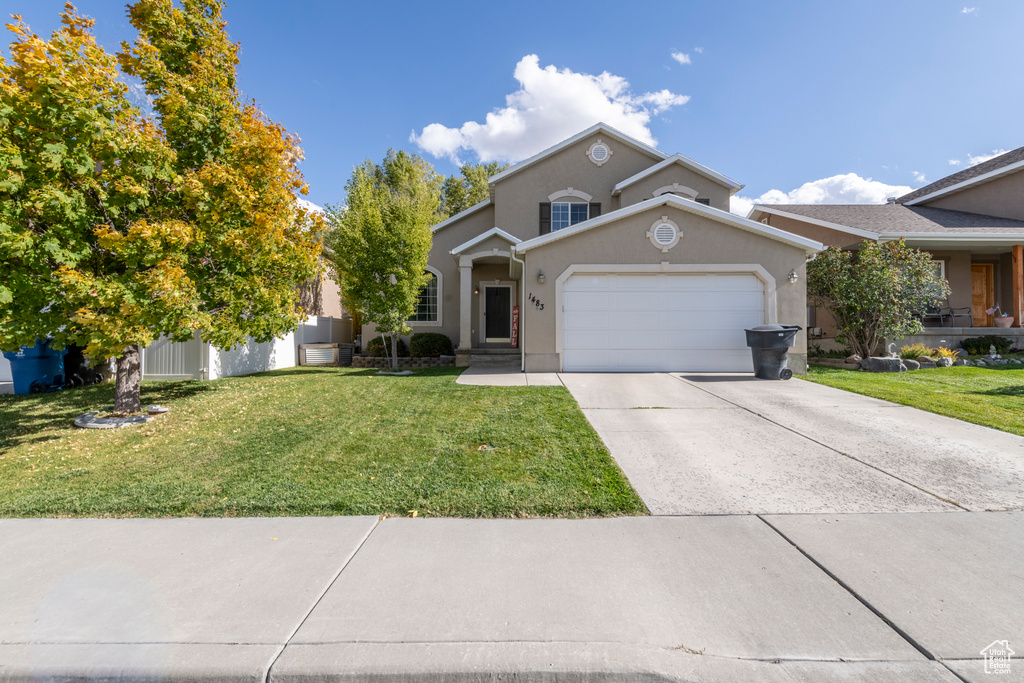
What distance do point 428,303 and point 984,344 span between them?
55.2 ft

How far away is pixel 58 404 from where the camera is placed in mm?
7898

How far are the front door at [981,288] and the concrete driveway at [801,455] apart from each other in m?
13.0

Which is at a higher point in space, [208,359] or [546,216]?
[546,216]

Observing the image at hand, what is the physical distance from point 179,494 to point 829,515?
513 centimetres

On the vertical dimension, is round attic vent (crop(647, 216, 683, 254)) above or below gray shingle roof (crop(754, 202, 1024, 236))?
below

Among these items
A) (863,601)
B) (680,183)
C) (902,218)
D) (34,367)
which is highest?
(680,183)

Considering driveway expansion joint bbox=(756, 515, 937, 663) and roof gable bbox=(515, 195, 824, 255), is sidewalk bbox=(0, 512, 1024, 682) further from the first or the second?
roof gable bbox=(515, 195, 824, 255)

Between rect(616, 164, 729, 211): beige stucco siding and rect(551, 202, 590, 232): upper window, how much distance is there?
4.34 feet

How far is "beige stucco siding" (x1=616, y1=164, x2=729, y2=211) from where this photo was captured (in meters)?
15.5

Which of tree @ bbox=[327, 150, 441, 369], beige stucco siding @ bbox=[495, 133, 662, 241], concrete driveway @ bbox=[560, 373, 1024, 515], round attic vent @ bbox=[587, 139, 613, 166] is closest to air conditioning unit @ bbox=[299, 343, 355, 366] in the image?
tree @ bbox=[327, 150, 441, 369]

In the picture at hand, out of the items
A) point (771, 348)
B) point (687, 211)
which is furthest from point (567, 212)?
point (771, 348)

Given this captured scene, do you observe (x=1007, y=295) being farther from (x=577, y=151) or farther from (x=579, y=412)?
(x=579, y=412)

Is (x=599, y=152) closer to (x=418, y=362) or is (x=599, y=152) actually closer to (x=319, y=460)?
(x=418, y=362)

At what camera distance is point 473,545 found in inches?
121
